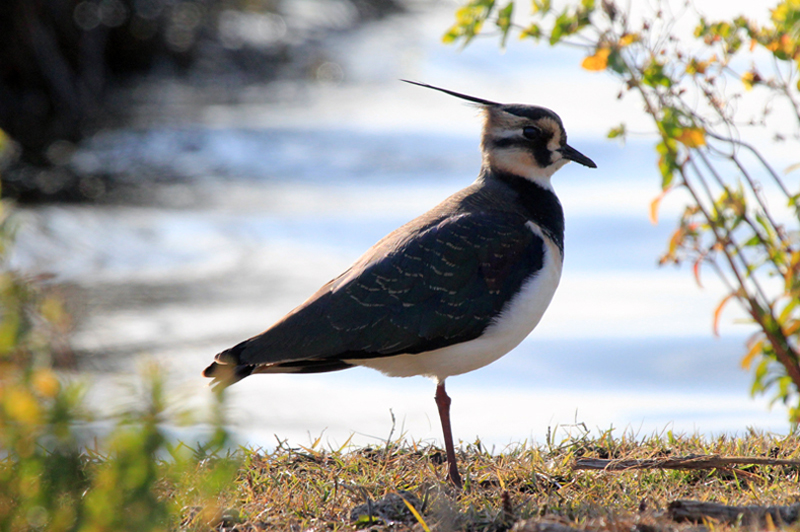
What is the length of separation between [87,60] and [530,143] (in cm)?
931

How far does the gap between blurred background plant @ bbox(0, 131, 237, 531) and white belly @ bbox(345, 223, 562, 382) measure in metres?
1.77

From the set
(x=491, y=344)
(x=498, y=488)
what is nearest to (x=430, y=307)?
(x=491, y=344)

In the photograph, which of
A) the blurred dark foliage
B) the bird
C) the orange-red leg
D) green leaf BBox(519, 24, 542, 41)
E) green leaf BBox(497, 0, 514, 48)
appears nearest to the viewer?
the orange-red leg

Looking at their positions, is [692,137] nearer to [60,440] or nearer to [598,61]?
[598,61]

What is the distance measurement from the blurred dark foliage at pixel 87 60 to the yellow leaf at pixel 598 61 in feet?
25.0

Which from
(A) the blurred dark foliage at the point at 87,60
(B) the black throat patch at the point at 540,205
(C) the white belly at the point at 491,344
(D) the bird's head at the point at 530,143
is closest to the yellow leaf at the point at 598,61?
(D) the bird's head at the point at 530,143

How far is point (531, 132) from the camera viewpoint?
477 cm

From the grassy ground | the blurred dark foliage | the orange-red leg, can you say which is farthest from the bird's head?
the blurred dark foliage

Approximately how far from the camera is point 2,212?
2.75 meters

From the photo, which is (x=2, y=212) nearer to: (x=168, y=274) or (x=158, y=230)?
(x=168, y=274)

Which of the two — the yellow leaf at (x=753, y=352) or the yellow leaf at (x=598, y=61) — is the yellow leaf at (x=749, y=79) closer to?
the yellow leaf at (x=598, y=61)

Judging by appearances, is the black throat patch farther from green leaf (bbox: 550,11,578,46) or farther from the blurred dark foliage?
the blurred dark foliage

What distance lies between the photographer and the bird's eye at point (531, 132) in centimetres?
477

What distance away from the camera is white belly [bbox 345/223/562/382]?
4250mm
